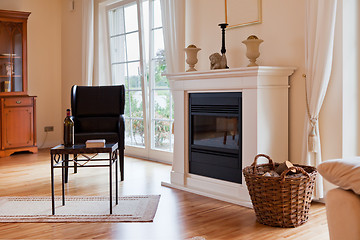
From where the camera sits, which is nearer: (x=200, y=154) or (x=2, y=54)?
(x=200, y=154)

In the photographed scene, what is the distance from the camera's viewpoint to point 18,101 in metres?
5.88

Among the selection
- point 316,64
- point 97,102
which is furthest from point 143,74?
point 316,64

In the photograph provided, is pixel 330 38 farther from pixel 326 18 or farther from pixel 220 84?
pixel 220 84

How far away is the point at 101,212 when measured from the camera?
3.02 m

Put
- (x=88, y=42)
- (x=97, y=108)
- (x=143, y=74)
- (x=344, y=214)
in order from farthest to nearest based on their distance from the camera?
(x=88, y=42), (x=143, y=74), (x=97, y=108), (x=344, y=214)

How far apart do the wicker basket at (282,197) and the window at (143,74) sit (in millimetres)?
2466

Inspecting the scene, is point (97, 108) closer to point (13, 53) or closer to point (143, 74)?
point (143, 74)

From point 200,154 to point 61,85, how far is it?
4043 millimetres

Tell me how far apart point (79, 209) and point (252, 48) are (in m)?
1.92

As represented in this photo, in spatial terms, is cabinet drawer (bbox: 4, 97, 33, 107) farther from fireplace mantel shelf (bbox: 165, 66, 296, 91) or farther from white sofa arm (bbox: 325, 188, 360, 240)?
white sofa arm (bbox: 325, 188, 360, 240)

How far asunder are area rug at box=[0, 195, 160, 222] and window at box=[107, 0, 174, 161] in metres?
1.87

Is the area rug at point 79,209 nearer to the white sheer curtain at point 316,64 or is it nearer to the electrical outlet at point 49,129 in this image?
the white sheer curtain at point 316,64

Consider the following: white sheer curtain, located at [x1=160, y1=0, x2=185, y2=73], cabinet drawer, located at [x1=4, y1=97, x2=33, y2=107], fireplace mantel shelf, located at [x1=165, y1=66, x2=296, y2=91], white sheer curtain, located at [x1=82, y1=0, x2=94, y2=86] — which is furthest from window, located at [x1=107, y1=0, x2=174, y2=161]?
fireplace mantel shelf, located at [x1=165, y1=66, x2=296, y2=91]

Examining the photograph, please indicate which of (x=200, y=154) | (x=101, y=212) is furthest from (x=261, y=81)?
(x=101, y=212)
